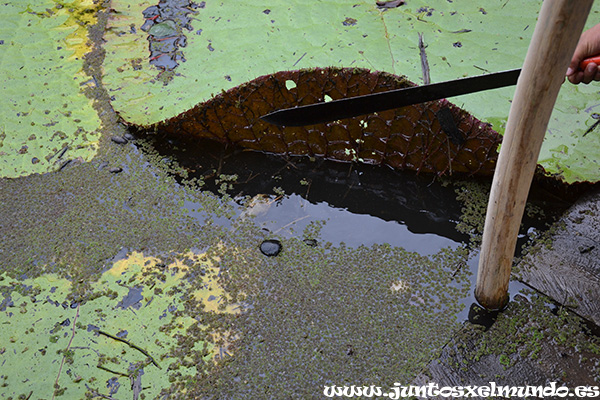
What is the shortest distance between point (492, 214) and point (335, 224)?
22.5 inches

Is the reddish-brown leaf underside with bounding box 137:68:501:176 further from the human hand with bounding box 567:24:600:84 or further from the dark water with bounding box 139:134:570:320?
the human hand with bounding box 567:24:600:84

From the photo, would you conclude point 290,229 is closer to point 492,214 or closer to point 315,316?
point 315,316

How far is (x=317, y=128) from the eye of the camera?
1.68 metres

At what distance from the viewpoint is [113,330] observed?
4.32 feet

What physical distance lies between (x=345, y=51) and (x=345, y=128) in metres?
0.31

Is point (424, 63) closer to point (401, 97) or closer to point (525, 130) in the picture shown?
point (401, 97)

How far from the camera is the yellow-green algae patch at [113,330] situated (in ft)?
4.00

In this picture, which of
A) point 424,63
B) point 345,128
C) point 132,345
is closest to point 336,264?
point 345,128

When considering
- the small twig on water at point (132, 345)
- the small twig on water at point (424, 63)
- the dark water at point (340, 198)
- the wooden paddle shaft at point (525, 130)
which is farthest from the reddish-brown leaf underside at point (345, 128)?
the small twig on water at point (132, 345)

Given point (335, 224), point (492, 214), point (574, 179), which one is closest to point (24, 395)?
point (335, 224)

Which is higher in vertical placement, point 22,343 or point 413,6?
point 413,6

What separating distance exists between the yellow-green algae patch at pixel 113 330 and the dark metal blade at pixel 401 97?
613 mm

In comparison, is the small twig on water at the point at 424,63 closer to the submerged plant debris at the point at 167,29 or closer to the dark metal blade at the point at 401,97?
the dark metal blade at the point at 401,97

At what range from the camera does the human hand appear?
114 centimetres
